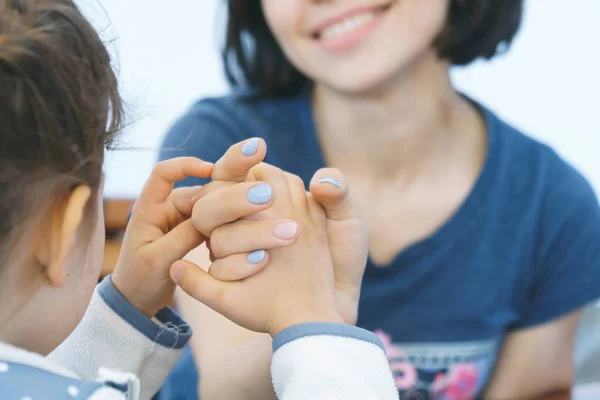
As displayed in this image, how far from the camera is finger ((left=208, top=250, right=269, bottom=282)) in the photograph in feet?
2.11

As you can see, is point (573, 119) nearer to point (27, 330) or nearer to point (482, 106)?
point (482, 106)

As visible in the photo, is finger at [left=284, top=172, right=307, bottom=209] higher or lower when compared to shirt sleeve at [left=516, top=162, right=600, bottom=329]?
higher

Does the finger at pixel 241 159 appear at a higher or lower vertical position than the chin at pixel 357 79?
higher

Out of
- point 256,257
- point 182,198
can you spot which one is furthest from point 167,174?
point 256,257

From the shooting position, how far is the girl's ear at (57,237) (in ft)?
1.80

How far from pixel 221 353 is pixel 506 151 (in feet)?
1.80

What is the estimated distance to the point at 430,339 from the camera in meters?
1.04

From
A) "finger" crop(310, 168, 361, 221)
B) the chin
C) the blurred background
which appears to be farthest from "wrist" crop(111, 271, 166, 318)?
the blurred background

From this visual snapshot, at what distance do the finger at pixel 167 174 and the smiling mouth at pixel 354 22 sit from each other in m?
0.39

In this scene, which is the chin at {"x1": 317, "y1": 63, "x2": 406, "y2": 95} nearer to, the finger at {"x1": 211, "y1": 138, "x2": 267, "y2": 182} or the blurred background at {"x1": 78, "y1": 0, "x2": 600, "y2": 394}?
the finger at {"x1": 211, "y1": 138, "x2": 267, "y2": 182}

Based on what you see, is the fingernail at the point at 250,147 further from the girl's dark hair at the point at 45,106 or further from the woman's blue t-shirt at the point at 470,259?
A: the woman's blue t-shirt at the point at 470,259

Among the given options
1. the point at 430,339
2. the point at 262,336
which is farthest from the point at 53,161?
the point at 430,339

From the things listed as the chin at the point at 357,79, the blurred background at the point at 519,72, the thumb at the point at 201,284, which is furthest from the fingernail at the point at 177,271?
the blurred background at the point at 519,72

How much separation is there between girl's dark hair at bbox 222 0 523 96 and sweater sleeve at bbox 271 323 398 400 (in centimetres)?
67
